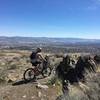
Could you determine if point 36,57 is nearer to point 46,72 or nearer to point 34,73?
point 34,73

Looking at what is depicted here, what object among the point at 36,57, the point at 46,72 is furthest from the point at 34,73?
the point at 36,57

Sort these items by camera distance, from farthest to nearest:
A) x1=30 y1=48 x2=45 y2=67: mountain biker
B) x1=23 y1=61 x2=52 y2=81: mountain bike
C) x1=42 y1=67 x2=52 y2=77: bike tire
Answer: x1=42 y1=67 x2=52 y2=77: bike tire < x1=23 y1=61 x2=52 y2=81: mountain bike < x1=30 y1=48 x2=45 y2=67: mountain biker

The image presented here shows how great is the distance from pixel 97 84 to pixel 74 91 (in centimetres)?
117

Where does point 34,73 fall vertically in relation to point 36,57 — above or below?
below

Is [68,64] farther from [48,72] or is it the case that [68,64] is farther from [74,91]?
[74,91]

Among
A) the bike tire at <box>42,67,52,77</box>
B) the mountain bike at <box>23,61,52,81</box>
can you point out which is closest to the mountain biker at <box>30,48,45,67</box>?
the mountain bike at <box>23,61,52,81</box>

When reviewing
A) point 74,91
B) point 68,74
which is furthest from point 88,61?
point 74,91

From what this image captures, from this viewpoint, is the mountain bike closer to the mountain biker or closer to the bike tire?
the bike tire

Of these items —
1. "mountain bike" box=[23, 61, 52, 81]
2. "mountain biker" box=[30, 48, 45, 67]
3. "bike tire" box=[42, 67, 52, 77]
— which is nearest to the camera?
"mountain biker" box=[30, 48, 45, 67]

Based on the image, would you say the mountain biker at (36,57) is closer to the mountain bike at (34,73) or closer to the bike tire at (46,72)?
the mountain bike at (34,73)

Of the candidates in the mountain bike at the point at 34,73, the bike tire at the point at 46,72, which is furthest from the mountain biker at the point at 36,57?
the bike tire at the point at 46,72

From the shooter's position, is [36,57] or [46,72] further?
[46,72]

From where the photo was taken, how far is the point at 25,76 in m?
14.6

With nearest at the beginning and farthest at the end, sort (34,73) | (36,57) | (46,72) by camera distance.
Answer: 1. (36,57)
2. (34,73)
3. (46,72)
